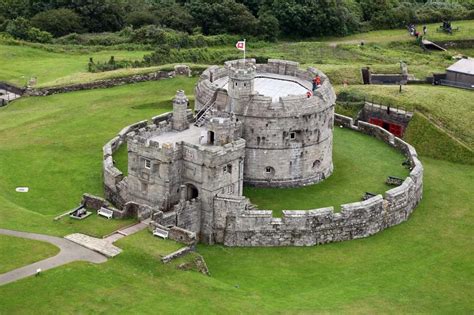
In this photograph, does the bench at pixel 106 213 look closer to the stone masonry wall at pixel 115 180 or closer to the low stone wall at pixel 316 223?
the stone masonry wall at pixel 115 180

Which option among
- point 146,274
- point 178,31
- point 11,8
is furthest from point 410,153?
point 11,8

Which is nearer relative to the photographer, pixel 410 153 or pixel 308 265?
pixel 308 265

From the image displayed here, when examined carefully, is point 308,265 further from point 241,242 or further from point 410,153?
point 410,153

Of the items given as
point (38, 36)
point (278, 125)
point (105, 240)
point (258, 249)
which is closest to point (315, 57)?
point (38, 36)

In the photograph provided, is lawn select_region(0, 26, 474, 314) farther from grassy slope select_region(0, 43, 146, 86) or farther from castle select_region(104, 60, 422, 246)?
grassy slope select_region(0, 43, 146, 86)

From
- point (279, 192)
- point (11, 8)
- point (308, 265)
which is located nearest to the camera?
point (308, 265)

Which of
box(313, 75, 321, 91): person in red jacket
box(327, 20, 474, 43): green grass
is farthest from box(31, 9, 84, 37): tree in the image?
box(313, 75, 321, 91): person in red jacket

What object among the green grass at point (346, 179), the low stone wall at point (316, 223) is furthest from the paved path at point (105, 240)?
→ the green grass at point (346, 179)
